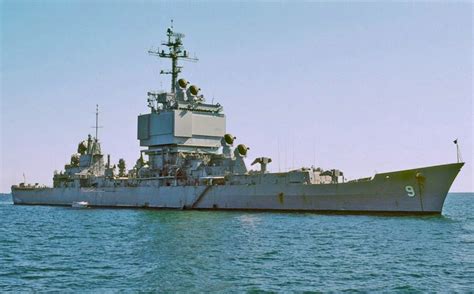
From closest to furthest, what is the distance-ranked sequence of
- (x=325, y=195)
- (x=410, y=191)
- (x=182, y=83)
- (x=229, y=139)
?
(x=410, y=191), (x=325, y=195), (x=229, y=139), (x=182, y=83)

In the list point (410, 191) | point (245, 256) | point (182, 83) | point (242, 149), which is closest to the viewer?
point (245, 256)

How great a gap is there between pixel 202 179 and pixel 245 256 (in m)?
22.5

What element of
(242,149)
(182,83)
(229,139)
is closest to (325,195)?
(242,149)

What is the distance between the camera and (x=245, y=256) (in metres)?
18.6

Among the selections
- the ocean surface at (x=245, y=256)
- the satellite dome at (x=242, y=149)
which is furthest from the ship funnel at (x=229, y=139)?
the ocean surface at (x=245, y=256)

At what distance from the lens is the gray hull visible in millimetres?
30641

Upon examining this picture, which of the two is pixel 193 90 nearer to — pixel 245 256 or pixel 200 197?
pixel 200 197

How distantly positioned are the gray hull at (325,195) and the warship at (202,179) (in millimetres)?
56

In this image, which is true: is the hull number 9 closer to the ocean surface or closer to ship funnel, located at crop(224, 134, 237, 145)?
the ocean surface

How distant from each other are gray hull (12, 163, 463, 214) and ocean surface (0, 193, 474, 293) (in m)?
1.48

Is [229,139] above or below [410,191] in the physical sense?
above

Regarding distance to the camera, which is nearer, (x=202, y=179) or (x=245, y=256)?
(x=245, y=256)

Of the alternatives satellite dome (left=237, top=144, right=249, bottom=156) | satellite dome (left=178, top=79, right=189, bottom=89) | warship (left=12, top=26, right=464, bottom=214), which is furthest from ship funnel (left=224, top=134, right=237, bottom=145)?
satellite dome (left=178, top=79, right=189, bottom=89)

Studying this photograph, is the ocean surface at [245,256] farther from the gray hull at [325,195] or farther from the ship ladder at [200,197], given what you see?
the ship ladder at [200,197]
